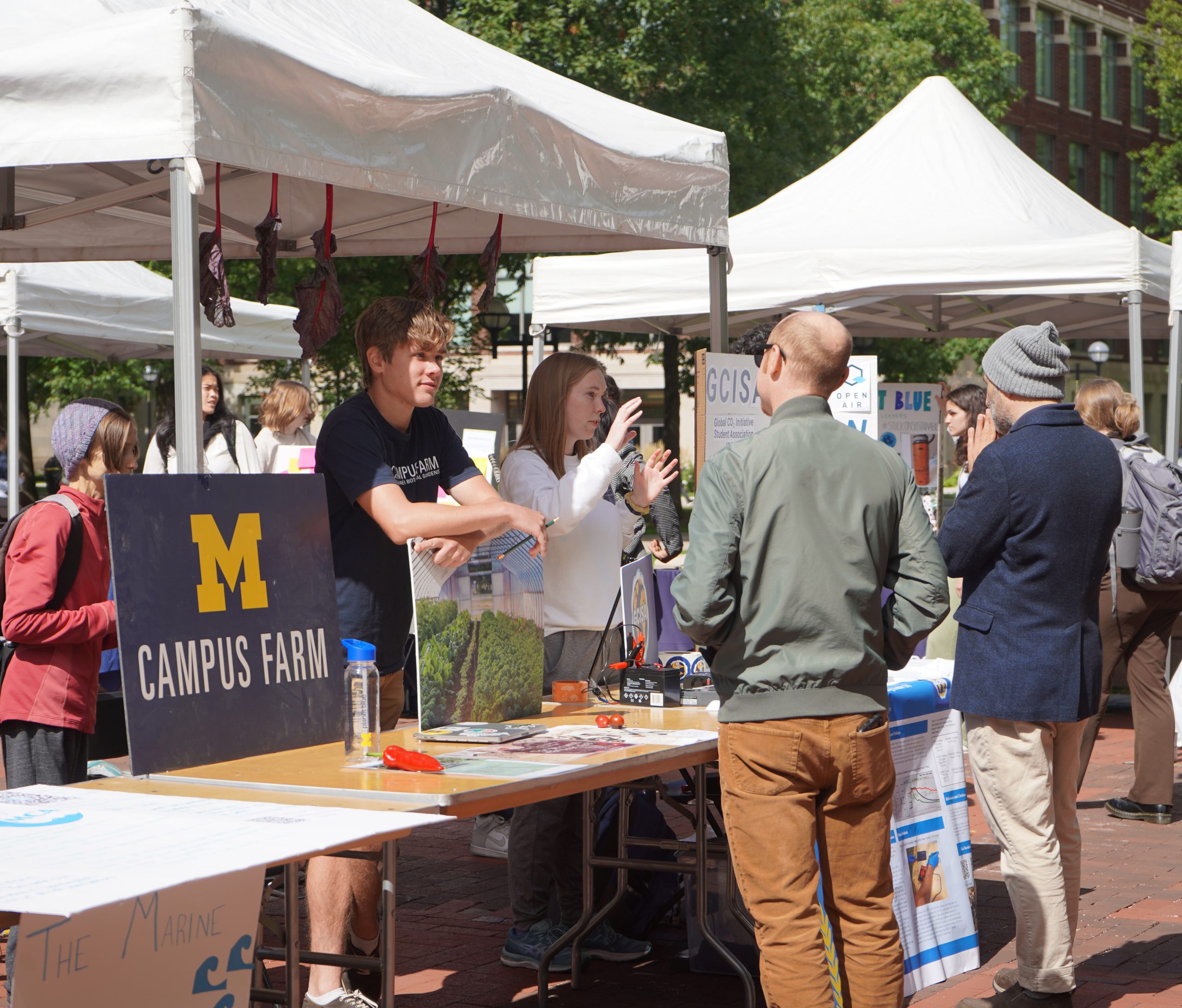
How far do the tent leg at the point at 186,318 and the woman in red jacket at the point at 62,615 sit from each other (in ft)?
2.85

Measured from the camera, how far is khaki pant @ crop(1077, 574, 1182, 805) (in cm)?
691

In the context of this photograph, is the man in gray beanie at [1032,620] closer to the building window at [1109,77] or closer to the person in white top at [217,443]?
the person in white top at [217,443]

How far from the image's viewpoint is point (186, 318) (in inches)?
138

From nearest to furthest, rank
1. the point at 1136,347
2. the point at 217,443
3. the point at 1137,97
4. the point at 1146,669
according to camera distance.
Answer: the point at 1146,669 → the point at 217,443 → the point at 1136,347 → the point at 1137,97

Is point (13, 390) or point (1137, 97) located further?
point (1137, 97)

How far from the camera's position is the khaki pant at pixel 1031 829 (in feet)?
13.7

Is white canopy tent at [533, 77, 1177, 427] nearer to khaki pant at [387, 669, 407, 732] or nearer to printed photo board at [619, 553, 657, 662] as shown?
printed photo board at [619, 553, 657, 662]

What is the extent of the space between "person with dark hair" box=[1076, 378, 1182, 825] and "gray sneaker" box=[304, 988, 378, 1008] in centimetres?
422

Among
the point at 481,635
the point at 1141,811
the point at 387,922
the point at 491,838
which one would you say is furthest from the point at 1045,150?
the point at 387,922

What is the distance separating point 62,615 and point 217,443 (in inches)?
163

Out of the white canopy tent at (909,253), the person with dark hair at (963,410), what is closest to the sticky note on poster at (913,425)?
the white canopy tent at (909,253)

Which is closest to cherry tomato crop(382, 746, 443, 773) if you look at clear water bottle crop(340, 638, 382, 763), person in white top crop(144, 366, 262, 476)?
clear water bottle crop(340, 638, 382, 763)

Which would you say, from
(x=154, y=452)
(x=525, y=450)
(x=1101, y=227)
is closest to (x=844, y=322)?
(x=1101, y=227)

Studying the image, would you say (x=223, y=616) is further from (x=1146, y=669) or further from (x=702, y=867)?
(x=1146, y=669)
